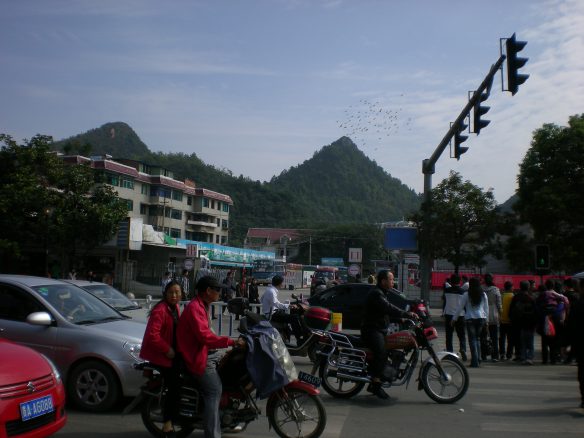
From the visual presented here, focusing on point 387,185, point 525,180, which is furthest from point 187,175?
point 525,180

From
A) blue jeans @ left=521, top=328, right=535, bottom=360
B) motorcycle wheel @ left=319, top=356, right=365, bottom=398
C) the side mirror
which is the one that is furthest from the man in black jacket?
blue jeans @ left=521, top=328, right=535, bottom=360

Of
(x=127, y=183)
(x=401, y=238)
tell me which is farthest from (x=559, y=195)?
(x=127, y=183)

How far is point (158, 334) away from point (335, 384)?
3.92 meters

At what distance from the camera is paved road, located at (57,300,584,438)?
742 centimetres

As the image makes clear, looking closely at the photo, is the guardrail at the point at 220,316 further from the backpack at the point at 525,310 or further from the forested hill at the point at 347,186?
the forested hill at the point at 347,186

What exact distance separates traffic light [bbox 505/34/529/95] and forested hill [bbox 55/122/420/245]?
4373 inches

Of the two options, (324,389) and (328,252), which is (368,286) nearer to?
(324,389)

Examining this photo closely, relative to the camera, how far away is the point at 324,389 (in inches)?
377

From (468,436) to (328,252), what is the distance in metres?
111

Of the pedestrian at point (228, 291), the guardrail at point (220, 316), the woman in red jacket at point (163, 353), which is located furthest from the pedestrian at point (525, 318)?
the pedestrian at point (228, 291)

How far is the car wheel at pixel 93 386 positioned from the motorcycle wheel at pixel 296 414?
2.37m

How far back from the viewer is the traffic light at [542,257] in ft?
59.9

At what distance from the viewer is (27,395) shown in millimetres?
5473

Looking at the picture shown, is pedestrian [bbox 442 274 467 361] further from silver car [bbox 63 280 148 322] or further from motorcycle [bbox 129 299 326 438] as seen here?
motorcycle [bbox 129 299 326 438]
